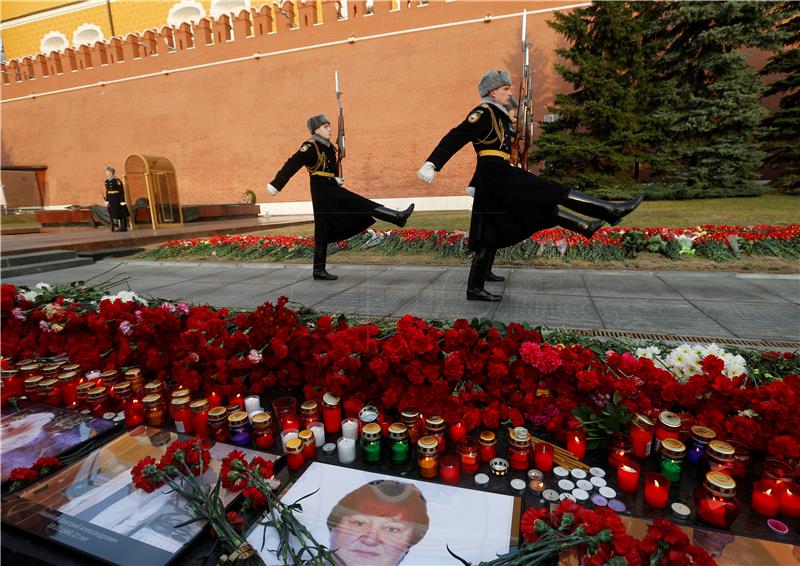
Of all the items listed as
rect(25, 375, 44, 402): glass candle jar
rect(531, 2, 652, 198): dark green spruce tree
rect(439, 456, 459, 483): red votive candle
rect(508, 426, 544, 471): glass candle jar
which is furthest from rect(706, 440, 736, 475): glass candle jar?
rect(531, 2, 652, 198): dark green spruce tree

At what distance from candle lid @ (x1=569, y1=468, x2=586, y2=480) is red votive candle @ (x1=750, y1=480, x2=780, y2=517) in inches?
17.6

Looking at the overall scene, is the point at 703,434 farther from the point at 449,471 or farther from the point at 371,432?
the point at 371,432

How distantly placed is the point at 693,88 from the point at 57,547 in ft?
46.8

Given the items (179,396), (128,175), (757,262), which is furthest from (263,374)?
(128,175)

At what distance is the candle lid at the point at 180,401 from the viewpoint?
64.4 inches

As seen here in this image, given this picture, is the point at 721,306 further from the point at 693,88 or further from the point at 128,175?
the point at 128,175

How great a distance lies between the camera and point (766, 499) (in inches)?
43.8

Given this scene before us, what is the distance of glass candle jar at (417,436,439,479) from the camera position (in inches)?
52.3

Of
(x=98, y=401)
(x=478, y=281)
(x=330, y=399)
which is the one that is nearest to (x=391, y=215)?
(x=478, y=281)

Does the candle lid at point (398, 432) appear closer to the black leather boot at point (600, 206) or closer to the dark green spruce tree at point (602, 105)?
the black leather boot at point (600, 206)

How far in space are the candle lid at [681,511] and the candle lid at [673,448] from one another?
0.45ft

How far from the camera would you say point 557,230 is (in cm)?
502

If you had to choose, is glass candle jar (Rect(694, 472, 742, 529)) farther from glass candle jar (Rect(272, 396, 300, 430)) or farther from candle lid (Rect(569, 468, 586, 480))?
glass candle jar (Rect(272, 396, 300, 430))

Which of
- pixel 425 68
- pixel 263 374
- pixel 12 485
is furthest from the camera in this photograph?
pixel 425 68
